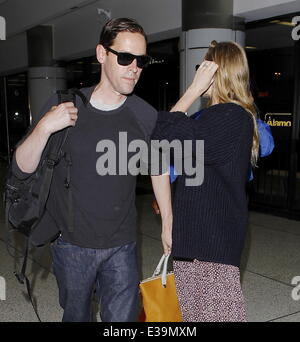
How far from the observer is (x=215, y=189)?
1.90 metres

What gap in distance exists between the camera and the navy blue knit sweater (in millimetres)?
1794

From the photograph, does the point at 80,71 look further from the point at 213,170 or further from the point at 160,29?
the point at 213,170

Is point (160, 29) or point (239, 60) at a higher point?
point (160, 29)

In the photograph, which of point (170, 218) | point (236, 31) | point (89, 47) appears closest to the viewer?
point (170, 218)

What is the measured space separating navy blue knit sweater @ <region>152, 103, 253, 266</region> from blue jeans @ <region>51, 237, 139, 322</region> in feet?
1.04

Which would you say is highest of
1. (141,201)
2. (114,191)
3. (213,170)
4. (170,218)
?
(213,170)

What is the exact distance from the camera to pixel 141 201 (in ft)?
27.2

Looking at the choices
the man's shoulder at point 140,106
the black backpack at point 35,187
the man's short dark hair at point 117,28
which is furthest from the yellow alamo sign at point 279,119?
the black backpack at point 35,187

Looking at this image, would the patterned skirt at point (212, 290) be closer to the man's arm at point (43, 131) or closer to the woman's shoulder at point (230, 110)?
the woman's shoulder at point (230, 110)

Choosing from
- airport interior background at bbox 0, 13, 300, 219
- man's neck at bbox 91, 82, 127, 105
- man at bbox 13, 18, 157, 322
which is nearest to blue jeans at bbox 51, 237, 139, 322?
man at bbox 13, 18, 157, 322

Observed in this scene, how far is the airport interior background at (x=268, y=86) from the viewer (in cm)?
669

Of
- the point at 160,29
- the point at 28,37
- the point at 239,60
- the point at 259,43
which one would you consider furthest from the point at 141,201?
the point at 239,60

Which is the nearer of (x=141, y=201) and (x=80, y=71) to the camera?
(x=141, y=201)

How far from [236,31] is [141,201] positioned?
3.77 meters
